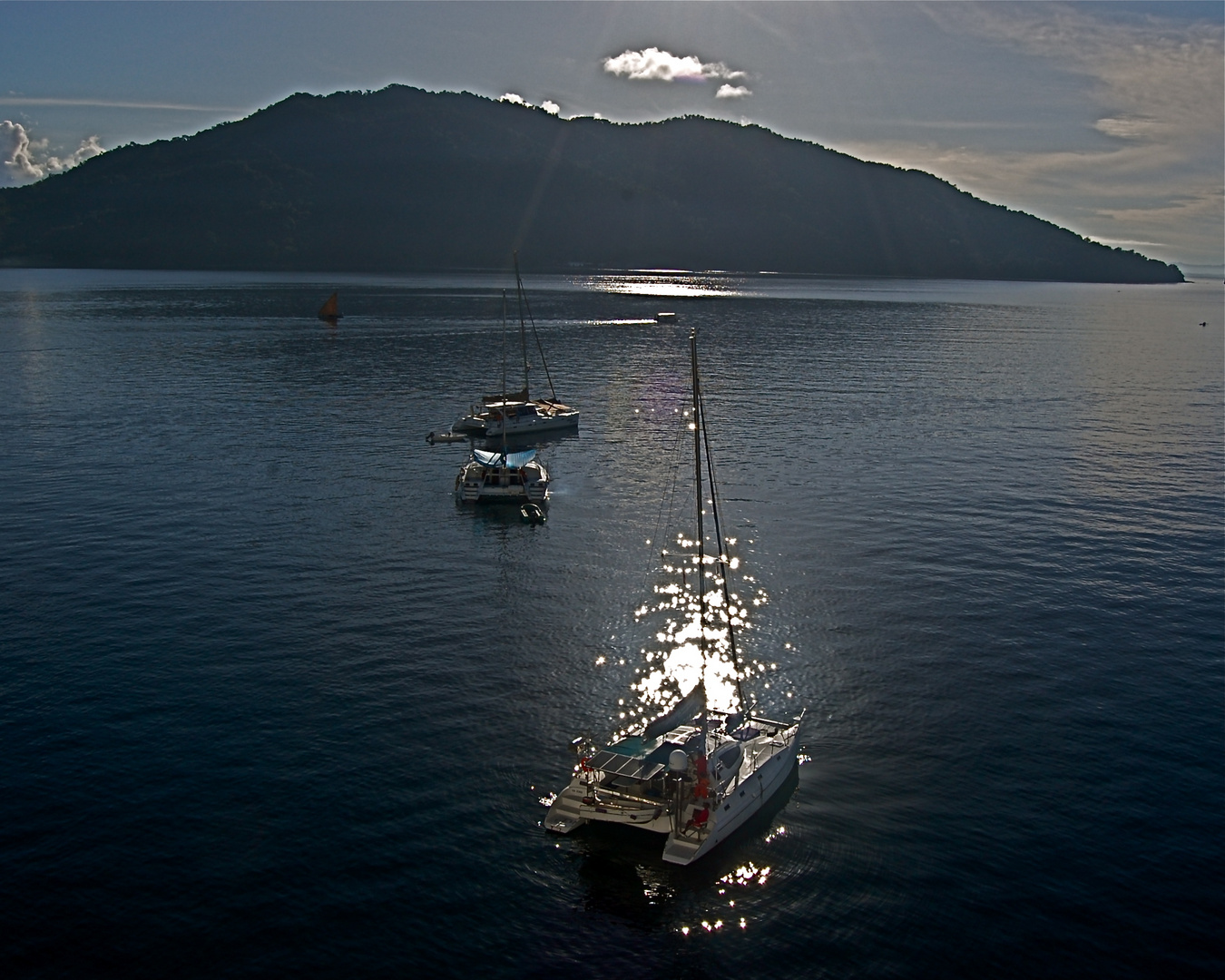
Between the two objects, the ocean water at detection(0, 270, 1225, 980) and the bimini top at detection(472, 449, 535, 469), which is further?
the bimini top at detection(472, 449, 535, 469)

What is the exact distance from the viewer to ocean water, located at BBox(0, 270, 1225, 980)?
118 feet

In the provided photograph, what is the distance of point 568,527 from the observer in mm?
81875

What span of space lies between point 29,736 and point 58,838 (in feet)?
29.5

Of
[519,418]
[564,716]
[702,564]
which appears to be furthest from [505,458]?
[564,716]

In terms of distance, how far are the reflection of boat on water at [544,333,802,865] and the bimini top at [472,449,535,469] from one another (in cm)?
4734

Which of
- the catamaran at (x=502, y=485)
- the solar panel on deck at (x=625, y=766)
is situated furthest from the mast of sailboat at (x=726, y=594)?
the catamaran at (x=502, y=485)

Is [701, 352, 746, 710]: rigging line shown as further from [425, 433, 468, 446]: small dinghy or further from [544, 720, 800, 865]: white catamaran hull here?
[425, 433, 468, 446]: small dinghy

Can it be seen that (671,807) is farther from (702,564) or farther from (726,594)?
(726,594)

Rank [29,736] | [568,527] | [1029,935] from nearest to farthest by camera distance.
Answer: [1029,935] → [29,736] → [568,527]

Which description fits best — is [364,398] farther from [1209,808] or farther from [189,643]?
[1209,808]

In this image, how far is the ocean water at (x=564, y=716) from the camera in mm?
36094

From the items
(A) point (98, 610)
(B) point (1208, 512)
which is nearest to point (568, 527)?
(A) point (98, 610)

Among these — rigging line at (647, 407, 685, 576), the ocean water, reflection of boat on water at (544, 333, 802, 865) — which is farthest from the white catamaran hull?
rigging line at (647, 407, 685, 576)

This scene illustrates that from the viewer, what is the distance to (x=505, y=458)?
306ft
